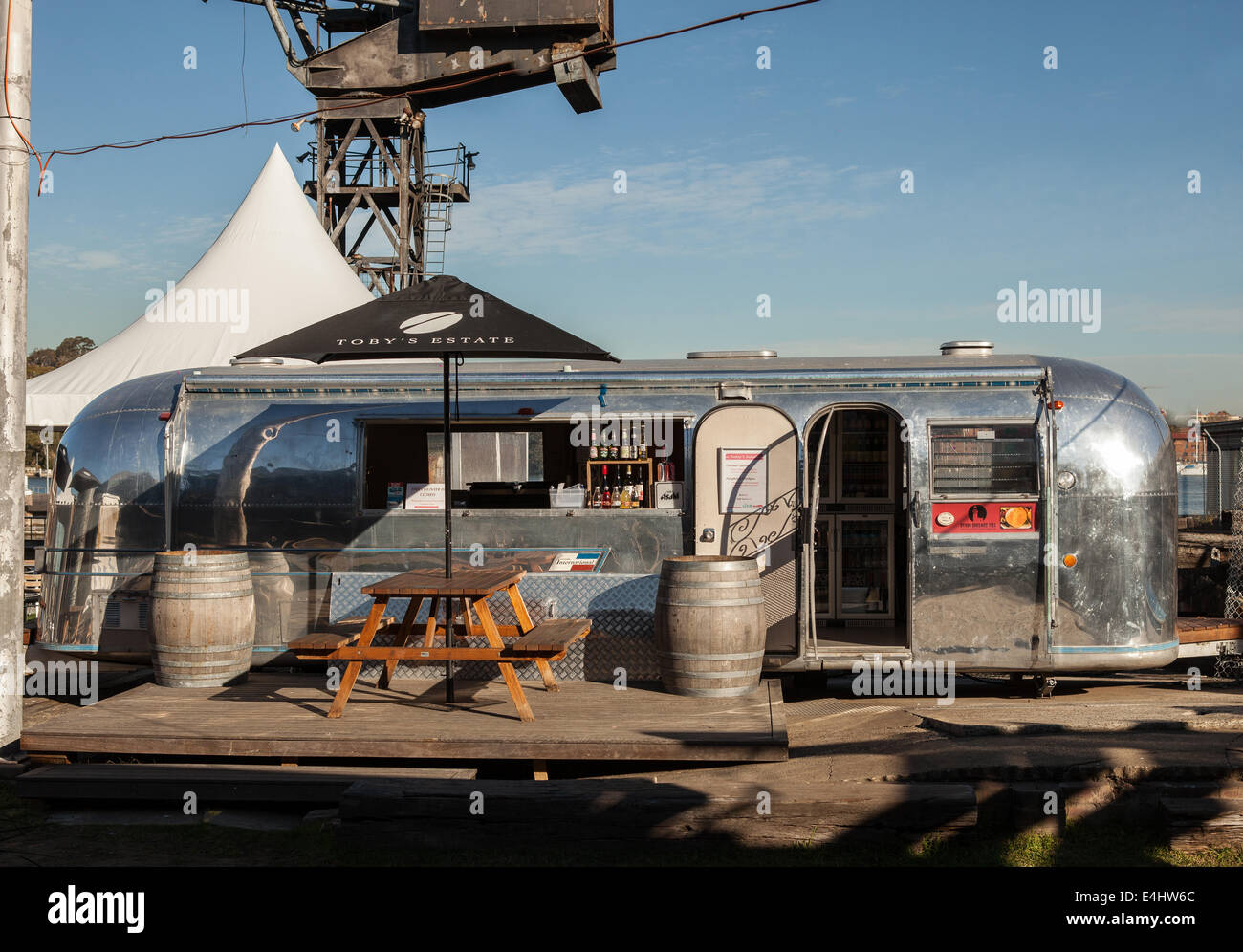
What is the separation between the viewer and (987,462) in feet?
26.9


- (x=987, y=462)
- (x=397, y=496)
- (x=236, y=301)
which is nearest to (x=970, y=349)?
(x=987, y=462)

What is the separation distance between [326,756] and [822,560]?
206 inches

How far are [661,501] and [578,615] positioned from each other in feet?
3.46

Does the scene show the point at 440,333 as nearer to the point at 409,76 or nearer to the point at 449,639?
the point at 449,639

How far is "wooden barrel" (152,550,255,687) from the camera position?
7.70 metres

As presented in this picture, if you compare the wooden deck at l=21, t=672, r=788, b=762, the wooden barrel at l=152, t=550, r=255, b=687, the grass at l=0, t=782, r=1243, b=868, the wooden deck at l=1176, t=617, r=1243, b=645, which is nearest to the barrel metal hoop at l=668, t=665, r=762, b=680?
the wooden deck at l=21, t=672, r=788, b=762

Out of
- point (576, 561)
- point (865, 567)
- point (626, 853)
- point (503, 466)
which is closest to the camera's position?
point (626, 853)

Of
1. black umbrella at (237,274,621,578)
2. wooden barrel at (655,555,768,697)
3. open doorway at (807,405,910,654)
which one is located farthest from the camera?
open doorway at (807,405,910,654)

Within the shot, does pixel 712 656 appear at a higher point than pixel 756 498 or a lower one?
lower

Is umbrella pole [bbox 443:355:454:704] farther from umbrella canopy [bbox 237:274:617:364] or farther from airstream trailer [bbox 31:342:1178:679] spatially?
airstream trailer [bbox 31:342:1178:679]

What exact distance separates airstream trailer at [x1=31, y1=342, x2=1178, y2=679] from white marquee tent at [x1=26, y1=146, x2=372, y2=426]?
5237 millimetres

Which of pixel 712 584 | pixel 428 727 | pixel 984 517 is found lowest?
pixel 428 727

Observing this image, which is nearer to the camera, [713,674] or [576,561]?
[713,674]
